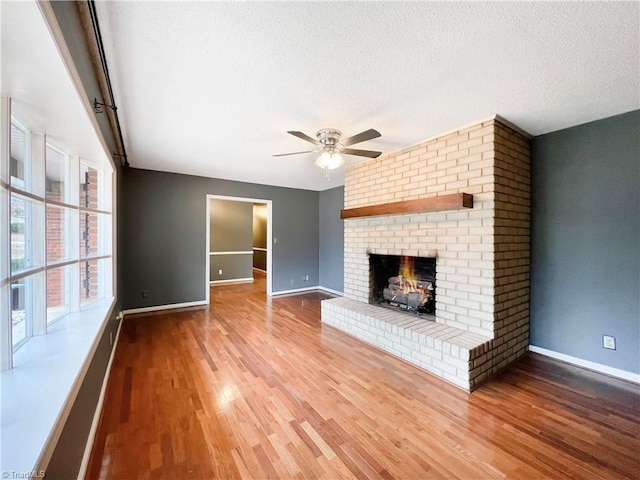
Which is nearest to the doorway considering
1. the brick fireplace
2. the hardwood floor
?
the hardwood floor

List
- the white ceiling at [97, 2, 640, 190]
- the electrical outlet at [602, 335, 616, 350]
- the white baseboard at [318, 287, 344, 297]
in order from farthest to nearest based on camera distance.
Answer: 1. the white baseboard at [318, 287, 344, 297]
2. the electrical outlet at [602, 335, 616, 350]
3. the white ceiling at [97, 2, 640, 190]

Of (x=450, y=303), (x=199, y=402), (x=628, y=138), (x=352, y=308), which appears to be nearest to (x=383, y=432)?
(x=199, y=402)

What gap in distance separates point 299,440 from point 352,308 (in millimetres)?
1995

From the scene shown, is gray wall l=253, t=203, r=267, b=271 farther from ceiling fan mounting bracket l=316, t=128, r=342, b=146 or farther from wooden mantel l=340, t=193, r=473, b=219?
ceiling fan mounting bracket l=316, t=128, r=342, b=146

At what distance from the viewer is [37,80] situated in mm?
1135

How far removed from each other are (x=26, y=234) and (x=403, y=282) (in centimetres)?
356

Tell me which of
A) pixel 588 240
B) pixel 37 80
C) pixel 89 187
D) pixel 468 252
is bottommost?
pixel 468 252

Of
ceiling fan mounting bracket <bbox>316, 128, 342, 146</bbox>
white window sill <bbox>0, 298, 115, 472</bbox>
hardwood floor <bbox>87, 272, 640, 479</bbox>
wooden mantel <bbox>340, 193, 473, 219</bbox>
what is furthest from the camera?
ceiling fan mounting bracket <bbox>316, 128, 342, 146</bbox>

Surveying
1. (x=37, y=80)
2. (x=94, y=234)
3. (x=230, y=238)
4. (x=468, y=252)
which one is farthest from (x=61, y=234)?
(x=230, y=238)

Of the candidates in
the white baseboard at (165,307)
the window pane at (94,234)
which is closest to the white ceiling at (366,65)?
the window pane at (94,234)

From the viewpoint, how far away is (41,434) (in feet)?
2.90

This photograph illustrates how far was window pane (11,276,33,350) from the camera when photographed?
1.30 metres

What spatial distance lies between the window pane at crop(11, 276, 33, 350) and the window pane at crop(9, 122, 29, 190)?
0.51m

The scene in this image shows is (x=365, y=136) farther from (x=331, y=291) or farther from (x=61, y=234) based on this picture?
(x=331, y=291)
